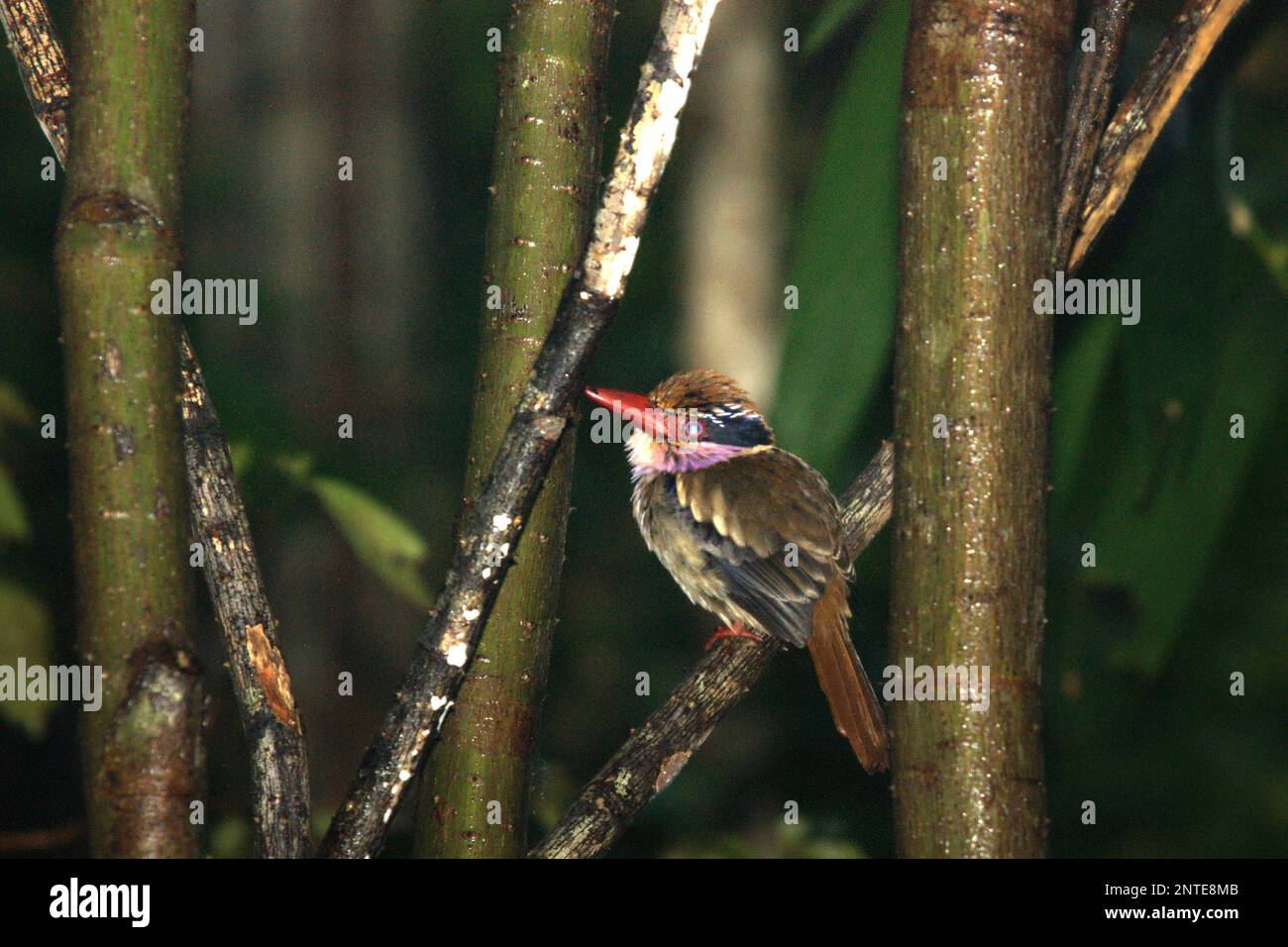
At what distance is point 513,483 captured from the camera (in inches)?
65.6

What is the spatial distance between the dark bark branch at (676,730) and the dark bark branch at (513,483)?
0.28 m

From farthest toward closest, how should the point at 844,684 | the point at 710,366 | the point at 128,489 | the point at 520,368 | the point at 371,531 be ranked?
1. the point at 710,366
2. the point at 844,684
3. the point at 371,531
4. the point at 520,368
5. the point at 128,489

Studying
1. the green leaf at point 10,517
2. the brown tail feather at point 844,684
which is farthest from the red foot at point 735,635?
the green leaf at point 10,517

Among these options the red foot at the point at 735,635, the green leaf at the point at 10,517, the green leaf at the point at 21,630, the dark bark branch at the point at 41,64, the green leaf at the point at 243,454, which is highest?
the dark bark branch at the point at 41,64

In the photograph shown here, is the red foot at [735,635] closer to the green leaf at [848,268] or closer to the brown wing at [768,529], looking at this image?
the brown wing at [768,529]

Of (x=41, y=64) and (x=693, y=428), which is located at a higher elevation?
(x=41, y=64)

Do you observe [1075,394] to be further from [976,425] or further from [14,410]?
[14,410]

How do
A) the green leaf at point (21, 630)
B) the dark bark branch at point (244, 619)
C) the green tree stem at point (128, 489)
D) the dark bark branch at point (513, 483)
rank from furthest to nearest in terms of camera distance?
the green leaf at point (21, 630), the dark bark branch at point (244, 619), the dark bark branch at point (513, 483), the green tree stem at point (128, 489)

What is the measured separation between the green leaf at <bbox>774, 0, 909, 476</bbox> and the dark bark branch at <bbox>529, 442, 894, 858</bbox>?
303 mm

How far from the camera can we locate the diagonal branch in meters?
1.75

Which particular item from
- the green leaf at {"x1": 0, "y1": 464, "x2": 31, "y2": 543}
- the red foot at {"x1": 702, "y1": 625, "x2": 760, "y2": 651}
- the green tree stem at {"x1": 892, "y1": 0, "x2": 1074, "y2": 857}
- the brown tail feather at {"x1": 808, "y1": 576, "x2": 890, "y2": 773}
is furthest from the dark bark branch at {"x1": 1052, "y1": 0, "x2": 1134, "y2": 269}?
the green leaf at {"x1": 0, "y1": 464, "x2": 31, "y2": 543}

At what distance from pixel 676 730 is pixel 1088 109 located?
3.64 ft

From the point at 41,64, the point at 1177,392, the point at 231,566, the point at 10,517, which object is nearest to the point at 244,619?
the point at 231,566

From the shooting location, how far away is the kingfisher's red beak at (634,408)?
2272 millimetres
